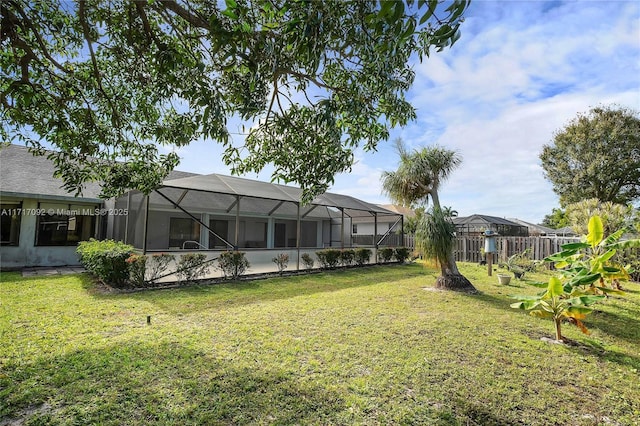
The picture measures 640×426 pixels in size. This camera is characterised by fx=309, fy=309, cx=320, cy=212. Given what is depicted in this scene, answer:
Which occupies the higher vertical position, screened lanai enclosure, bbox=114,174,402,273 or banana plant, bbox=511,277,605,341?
screened lanai enclosure, bbox=114,174,402,273

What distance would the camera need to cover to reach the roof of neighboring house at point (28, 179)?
10.8 meters

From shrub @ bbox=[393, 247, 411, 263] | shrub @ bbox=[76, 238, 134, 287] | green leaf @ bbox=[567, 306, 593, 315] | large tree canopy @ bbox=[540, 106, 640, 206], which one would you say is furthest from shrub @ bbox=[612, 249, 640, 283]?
large tree canopy @ bbox=[540, 106, 640, 206]

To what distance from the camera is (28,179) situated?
1158cm

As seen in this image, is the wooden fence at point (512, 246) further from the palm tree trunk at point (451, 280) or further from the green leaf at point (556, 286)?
the green leaf at point (556, 286)

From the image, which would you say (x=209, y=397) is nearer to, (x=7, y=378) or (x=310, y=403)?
(x=310, y=403)

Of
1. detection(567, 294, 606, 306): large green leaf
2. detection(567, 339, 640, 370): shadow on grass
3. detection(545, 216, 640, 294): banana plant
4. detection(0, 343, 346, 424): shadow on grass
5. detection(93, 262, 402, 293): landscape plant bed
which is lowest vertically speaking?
detection(0, 343, 346, 424): shadow on grass

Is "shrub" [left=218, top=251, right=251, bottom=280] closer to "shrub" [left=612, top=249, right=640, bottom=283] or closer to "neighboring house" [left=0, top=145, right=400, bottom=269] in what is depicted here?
"neighboring house" [left=0, top=145, right=400, bottom=269]

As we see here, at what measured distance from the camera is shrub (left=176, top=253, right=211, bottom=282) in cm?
895

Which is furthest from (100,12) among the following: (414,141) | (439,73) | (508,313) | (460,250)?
(460,250)

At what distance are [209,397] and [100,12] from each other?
5.29m

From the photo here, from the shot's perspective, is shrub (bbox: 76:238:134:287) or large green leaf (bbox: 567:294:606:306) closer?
large green leaf (bbox: 567:294:606:306)

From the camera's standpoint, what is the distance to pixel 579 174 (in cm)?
2158

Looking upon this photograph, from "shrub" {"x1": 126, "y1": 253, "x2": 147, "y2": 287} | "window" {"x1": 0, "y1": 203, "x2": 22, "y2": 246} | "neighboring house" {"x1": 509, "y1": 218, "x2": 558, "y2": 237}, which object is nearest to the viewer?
"shrub" {"x1": 126, "y1": 253, "x2": 147, "y2": 287}

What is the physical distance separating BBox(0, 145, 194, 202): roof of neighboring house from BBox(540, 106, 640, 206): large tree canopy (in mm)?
27989
